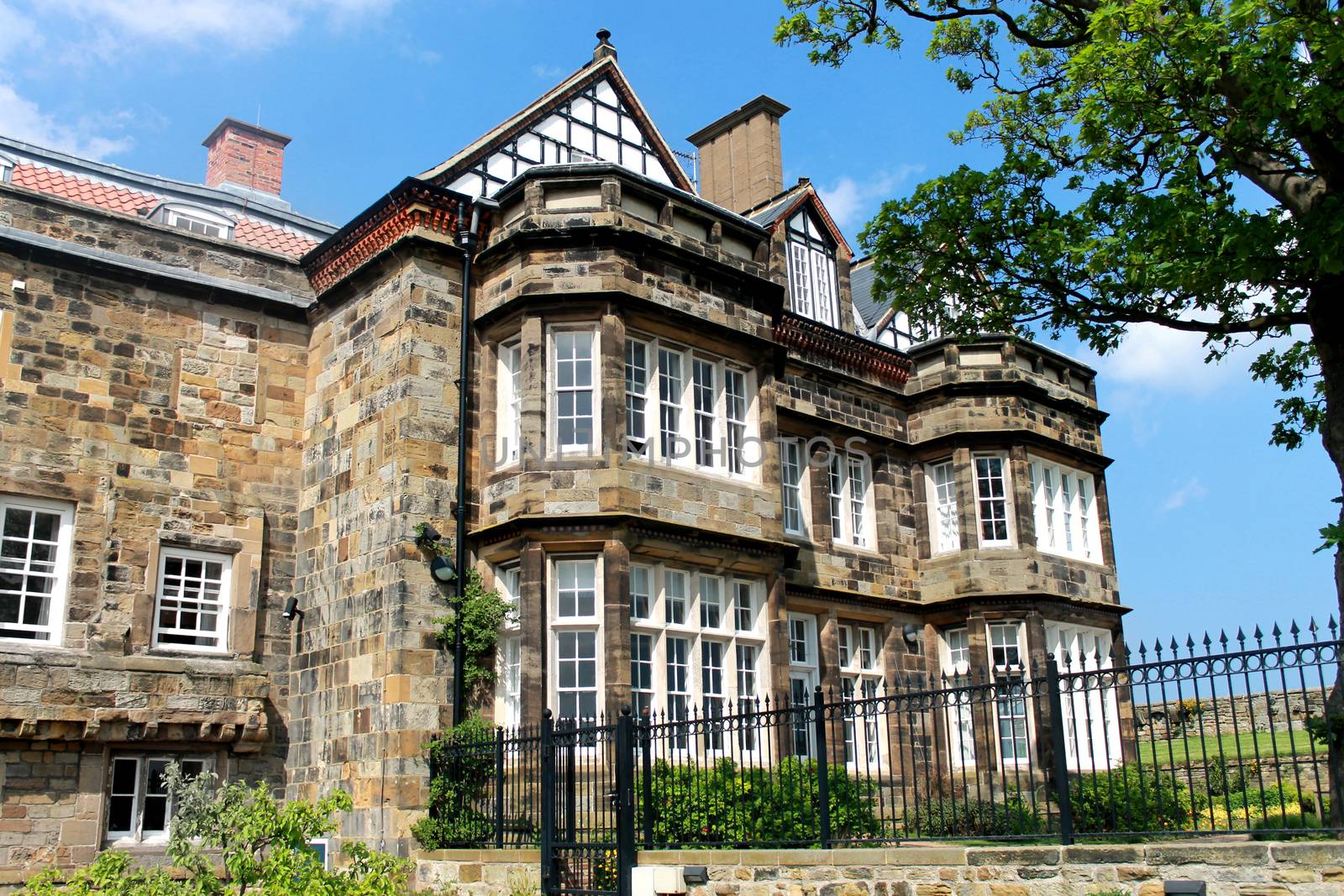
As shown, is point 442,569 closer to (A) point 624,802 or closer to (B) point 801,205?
(A) point 624,802

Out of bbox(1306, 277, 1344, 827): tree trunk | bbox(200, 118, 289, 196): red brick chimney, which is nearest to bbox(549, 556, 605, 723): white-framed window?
bbox(1306, 277, 1344, 827): tree trunk

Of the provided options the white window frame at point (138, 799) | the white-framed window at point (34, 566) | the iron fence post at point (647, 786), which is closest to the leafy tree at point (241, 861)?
the iron fence post at point (647, 786)

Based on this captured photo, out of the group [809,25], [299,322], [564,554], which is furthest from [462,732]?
[809,25]

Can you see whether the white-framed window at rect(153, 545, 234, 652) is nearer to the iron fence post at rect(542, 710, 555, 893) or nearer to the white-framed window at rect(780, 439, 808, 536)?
the iron fence post at rect(542, 710, 555, 893)

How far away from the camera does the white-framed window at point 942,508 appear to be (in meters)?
22.0

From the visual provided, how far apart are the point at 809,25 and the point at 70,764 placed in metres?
12.1

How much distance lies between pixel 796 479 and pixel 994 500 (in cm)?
375

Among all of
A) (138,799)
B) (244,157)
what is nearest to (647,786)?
(138,799)

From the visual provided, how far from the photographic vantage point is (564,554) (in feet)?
50.0

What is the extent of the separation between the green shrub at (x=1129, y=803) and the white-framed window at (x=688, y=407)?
20.1 feet

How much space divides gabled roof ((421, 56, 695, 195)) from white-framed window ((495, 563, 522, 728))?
600 centimetres

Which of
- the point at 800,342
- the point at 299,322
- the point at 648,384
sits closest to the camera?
the point at 648,384

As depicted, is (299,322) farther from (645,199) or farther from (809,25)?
(809,25)

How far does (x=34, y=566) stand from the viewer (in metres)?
15.2
